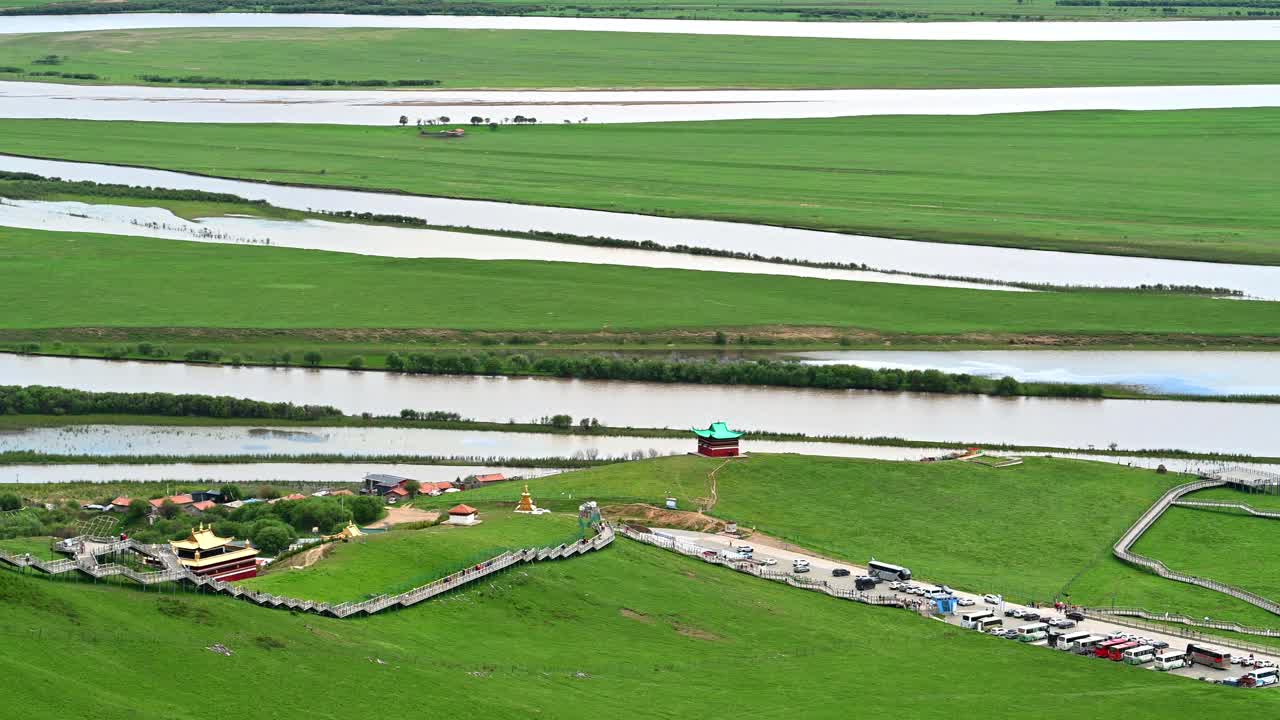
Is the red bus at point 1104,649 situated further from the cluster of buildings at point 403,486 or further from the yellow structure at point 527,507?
the cluster of buildings at point 403,486

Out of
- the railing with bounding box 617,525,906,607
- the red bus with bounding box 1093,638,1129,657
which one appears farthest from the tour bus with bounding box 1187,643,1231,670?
the railing with bounding box 617,525,906,607

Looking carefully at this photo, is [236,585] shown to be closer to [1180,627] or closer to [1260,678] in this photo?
[1260,678]

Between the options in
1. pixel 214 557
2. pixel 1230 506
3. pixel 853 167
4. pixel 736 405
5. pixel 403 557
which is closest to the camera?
pixel 214 557

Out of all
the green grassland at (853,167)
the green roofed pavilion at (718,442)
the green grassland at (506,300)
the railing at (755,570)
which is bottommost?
the railing at (755,570)

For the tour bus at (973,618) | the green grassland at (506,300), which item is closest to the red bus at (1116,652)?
the tour bus at (973,618)

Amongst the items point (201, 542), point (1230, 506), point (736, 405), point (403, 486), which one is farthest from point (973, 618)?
point (736, 405)
